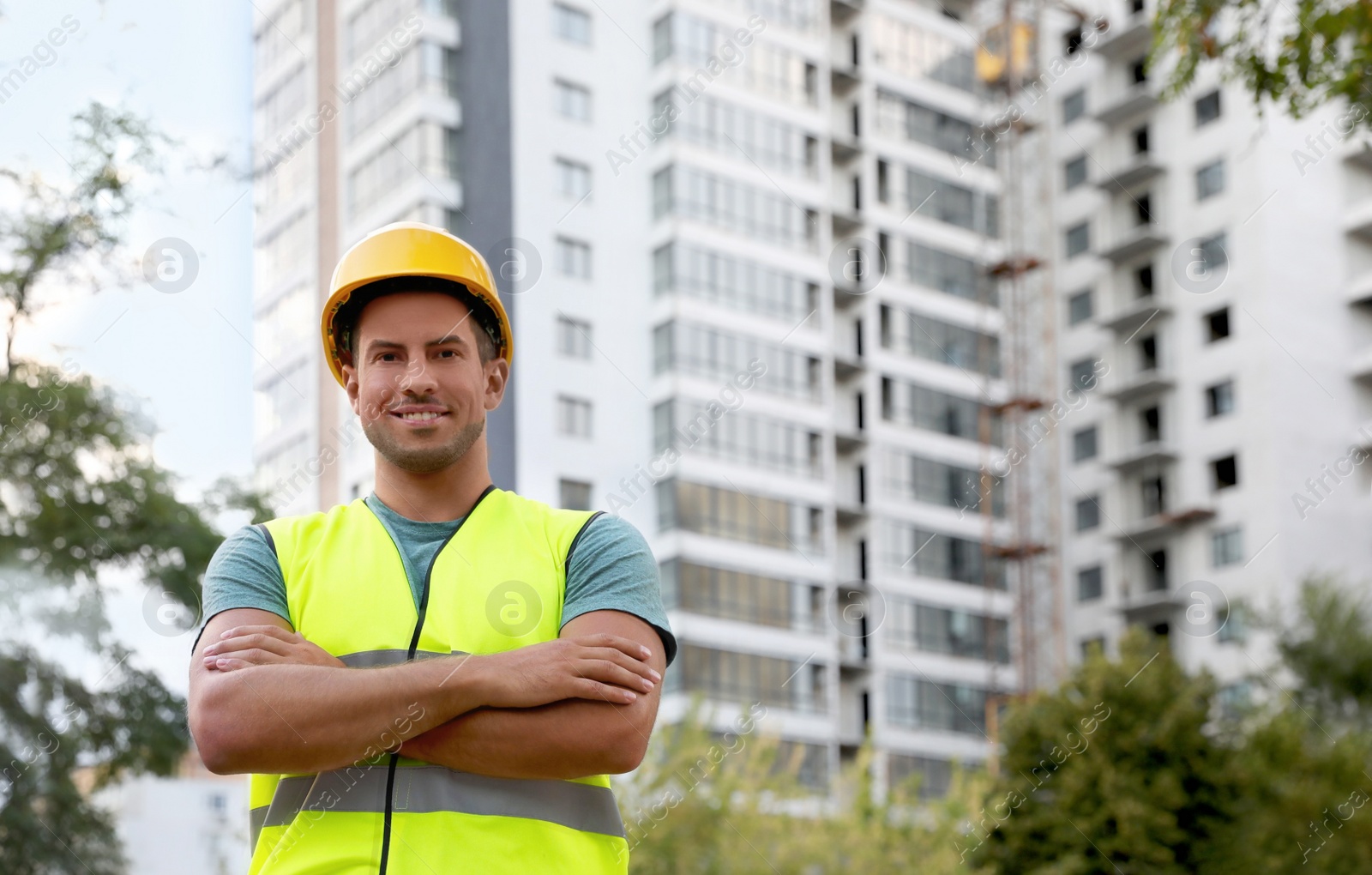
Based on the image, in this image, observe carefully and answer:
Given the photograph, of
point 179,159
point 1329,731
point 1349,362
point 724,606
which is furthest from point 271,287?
point 1349,362

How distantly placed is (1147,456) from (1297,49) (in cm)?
5156

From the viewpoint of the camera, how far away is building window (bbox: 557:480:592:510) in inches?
1864

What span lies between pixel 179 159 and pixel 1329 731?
34.7m

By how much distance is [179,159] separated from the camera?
13.0 metres

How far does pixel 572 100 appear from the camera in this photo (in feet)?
164

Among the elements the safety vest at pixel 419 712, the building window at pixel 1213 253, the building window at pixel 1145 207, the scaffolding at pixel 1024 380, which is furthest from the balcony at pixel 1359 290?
the safety vest at pixel 419 712

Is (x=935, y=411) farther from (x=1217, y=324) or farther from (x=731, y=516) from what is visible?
(x=731, y=516)

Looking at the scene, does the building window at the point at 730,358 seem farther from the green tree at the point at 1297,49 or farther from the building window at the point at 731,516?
the green tree at the point at 1297,49

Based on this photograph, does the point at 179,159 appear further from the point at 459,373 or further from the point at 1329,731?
the point at 1329,731

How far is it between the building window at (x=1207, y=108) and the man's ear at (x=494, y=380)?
192 ft

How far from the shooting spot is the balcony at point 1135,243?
59.7 m

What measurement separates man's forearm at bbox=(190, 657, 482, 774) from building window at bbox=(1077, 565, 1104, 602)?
60.4m

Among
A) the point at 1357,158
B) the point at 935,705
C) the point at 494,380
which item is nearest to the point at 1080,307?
the point at 1357,158

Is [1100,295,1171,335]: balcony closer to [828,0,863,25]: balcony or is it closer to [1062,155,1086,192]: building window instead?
[1062,155,1086,192]: building window
